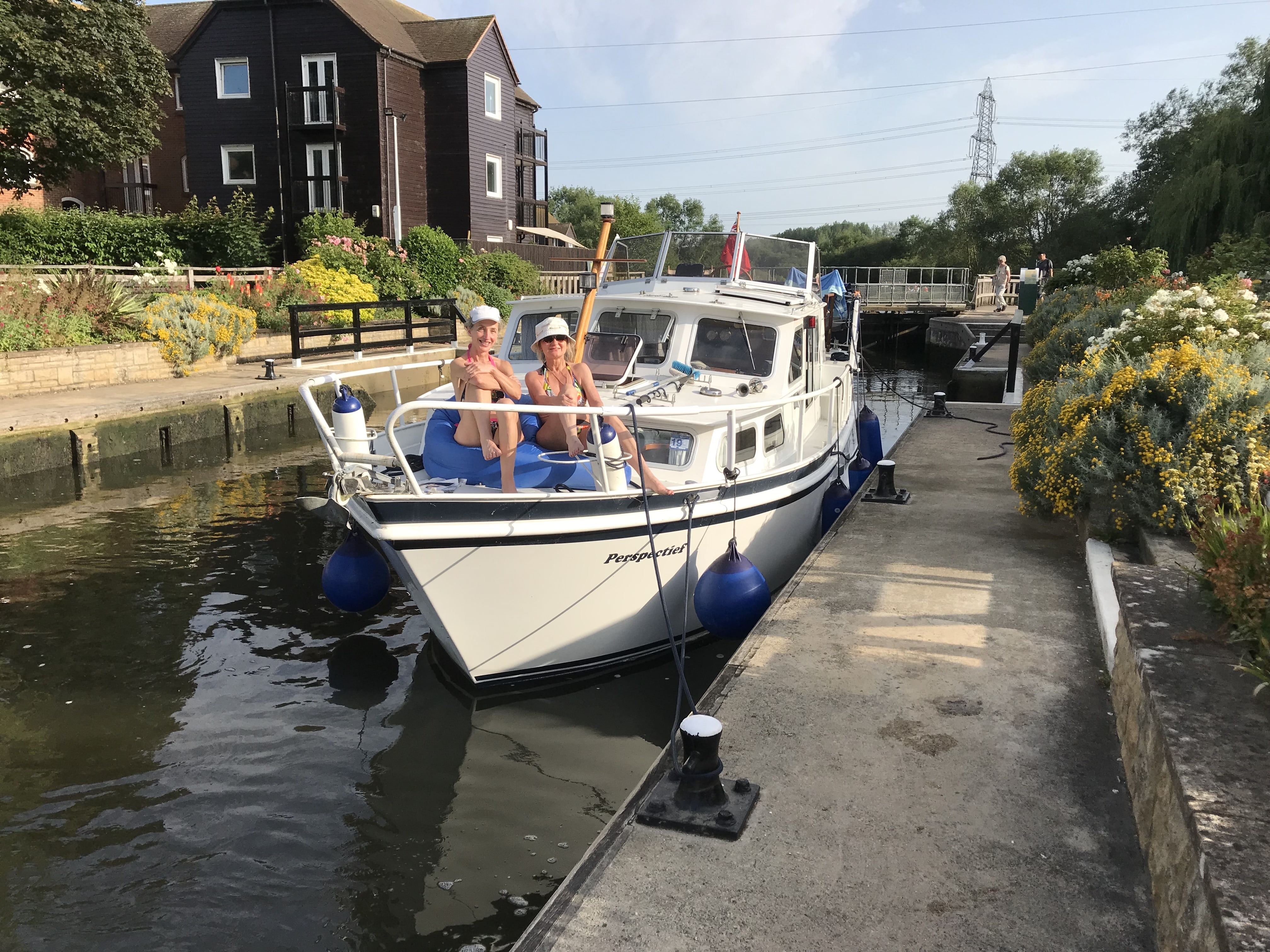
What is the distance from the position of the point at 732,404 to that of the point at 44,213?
82.4 feet

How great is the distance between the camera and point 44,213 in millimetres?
25359

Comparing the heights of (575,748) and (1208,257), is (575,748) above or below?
below

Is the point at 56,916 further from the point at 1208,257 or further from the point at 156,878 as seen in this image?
the point at 1208,257

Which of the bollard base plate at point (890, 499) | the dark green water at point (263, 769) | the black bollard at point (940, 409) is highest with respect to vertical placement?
the black bollard at point (940, 409)

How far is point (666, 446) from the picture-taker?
726 cm

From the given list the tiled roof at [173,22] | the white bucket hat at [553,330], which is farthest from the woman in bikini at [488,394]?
the tiled roof at [173,22]

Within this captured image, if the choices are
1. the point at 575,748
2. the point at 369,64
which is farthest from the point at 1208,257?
the point at 369,64

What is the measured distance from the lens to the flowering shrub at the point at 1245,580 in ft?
11.7

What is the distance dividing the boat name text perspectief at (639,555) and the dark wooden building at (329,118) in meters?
27.0

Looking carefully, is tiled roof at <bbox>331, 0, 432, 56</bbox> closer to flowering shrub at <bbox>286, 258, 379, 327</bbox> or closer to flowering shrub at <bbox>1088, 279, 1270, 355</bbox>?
flowering shrub at <bbox>286, 258, 379, 327</bbox>

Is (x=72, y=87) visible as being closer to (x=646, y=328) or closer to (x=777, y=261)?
(x=777, y=261)

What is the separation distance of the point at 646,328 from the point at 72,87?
2161cm

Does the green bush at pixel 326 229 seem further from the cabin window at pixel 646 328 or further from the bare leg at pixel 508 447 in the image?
the bare leg at pixel 508 447

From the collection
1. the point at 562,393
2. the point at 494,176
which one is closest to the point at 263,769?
the point at 562,393
